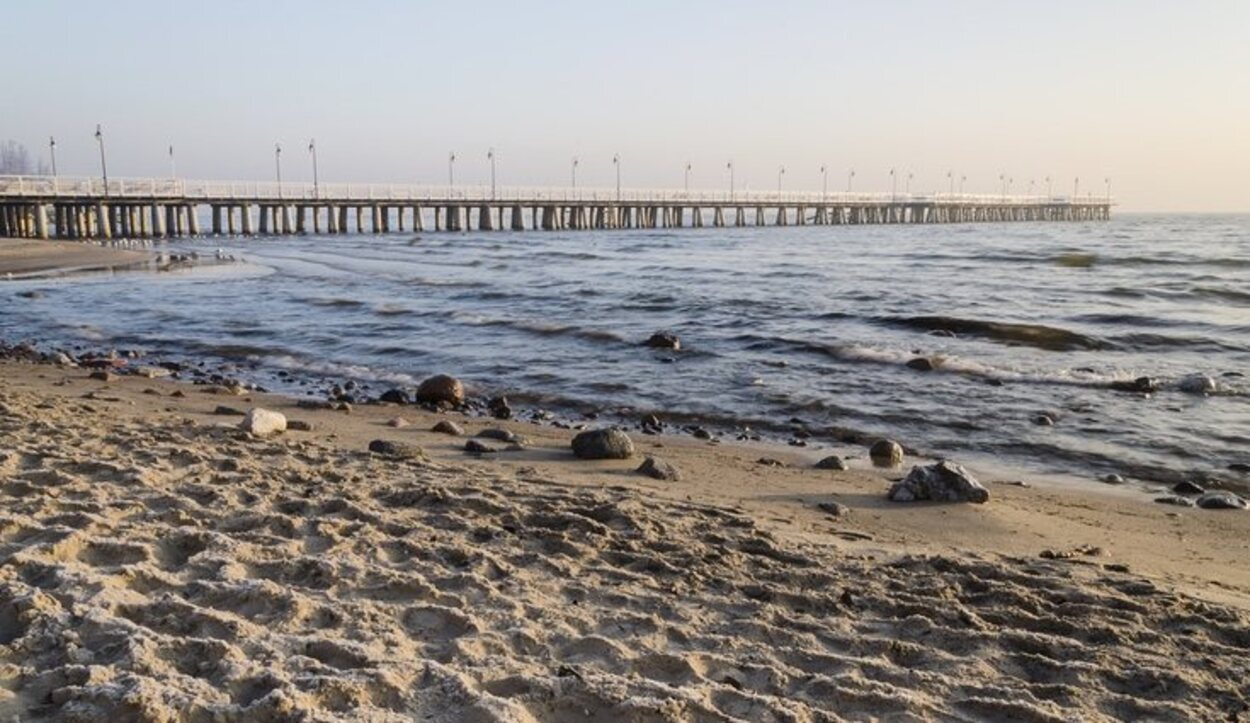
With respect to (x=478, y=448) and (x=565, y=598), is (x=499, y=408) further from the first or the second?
(x=565, y=598)

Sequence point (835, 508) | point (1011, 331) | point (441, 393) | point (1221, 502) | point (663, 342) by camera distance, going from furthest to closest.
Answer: point (1011, 331) → point (663, 342) → point (441, 393) → point (1221, 502) → point (835, 508)

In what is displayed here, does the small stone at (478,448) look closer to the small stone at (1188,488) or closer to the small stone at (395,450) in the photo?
the small stone at (395,450)

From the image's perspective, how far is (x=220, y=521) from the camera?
4.98 metres

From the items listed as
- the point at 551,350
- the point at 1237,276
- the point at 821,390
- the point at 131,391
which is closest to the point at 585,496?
the point at 821,390

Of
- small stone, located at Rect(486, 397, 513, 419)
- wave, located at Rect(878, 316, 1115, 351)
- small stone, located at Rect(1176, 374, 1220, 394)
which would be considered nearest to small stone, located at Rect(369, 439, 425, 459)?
small stone, located at Rect(486, 397, 513, 419)

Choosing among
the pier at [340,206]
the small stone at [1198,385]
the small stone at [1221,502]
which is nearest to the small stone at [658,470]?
the small stone at [1221,502]

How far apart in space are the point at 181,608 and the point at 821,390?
28.2 feet

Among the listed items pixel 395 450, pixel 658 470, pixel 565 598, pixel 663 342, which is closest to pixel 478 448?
pixel 395 450

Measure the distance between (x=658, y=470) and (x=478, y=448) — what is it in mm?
1510

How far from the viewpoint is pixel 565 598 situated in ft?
13.9

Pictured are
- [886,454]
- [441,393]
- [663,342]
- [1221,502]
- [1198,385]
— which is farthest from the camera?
[663,342]

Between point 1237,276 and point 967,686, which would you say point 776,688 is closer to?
point 967,686

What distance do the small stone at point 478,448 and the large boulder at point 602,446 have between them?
0.65m

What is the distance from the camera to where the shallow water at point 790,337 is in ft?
32.6
